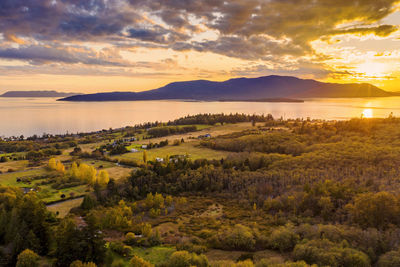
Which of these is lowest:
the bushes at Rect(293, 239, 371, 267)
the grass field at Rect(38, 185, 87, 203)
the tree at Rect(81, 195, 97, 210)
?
the grass field at Rect(38, 185, 87, 203)

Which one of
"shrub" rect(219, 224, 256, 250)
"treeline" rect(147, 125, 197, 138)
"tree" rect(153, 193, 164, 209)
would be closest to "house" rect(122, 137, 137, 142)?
"treeline" rect(147, 125, 197, 138)

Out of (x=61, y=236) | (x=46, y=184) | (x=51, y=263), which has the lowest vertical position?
(x=46, y=184)

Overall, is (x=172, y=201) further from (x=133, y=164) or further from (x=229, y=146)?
(x=229, y=146)

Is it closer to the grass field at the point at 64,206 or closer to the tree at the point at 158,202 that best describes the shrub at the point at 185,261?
the tree at the point at 158,202

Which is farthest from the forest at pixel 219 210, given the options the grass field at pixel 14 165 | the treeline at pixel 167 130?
the treeline at pixel 167 130

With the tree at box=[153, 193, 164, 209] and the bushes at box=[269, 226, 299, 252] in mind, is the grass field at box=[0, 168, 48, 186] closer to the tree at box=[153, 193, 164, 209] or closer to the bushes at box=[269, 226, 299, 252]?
the tree at box=[153, 193, 164, 209]

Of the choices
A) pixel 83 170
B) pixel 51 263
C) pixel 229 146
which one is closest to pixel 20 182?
pixel 83 170

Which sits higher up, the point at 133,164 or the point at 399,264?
the point at 399,264
